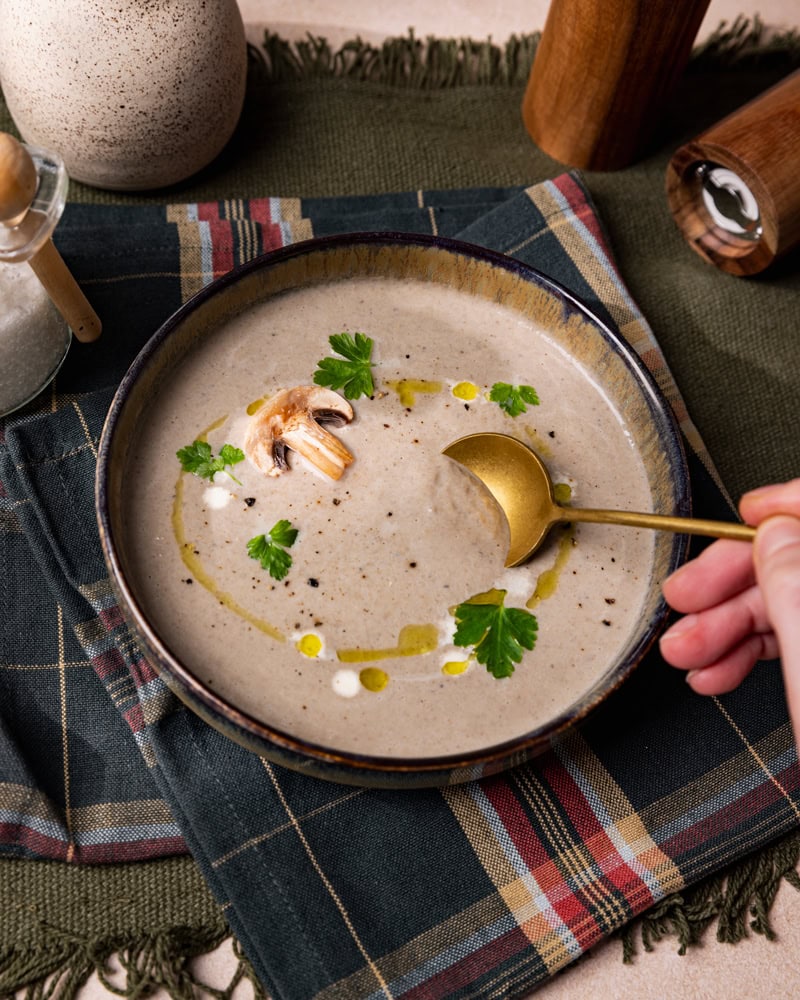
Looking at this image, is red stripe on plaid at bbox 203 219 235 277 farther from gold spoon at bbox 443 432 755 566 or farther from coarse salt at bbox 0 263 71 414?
gold spoon at bbox 443 432 755 566

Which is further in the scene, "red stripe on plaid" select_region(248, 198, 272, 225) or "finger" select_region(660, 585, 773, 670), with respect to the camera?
"red stripe on plaid" select_region(248, 198, 272, 225)

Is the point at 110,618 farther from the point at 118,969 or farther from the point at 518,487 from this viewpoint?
the point at 518,487

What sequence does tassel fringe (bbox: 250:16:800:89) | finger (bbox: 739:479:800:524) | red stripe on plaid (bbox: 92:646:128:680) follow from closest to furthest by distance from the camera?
finger (bbox: 739:479:800:524), red stripe on plaid (bbox: 92:646:128:680), tassel fringe (bbox: 250:16:800:89)

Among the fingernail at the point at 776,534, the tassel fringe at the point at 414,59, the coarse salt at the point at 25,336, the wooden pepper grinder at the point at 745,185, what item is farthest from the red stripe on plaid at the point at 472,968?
the tassel fringe at the point at 414,59

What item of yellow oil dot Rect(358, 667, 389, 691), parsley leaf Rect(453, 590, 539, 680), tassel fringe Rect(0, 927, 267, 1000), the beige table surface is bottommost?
tassel fringe Rect(0, 927, 267, 1000)

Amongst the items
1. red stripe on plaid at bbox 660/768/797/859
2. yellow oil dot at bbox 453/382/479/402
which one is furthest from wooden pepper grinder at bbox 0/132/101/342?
red stripe on plaid at bbox 660/768/797/859

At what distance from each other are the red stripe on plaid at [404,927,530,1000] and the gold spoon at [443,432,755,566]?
403mm

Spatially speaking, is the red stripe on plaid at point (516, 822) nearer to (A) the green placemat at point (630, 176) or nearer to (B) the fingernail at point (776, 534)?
(B) the fingernail at point (776, 534)

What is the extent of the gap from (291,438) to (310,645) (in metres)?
0.24

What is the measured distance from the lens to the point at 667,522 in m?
1.00

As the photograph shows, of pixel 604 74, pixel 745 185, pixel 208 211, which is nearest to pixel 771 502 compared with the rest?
pixel 745 185

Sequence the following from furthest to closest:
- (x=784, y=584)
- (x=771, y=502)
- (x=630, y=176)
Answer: (x=630, y=176), (x=771, y=502), (x=784, y=584)

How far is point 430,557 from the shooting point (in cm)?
112

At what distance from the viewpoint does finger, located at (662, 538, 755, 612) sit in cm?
102
